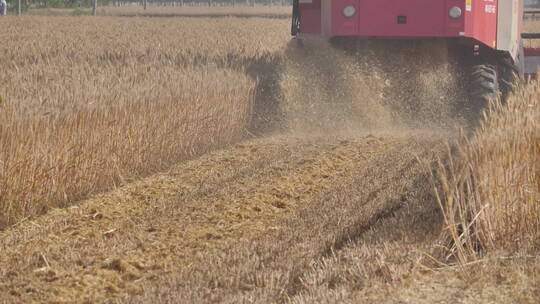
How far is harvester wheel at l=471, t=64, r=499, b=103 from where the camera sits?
1184 centimetres

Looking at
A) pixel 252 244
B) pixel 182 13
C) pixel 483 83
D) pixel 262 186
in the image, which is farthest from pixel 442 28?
pixel 182 13

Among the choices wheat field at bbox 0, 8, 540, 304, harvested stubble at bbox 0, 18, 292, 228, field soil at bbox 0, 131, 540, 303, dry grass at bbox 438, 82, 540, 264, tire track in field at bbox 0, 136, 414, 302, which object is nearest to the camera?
field soil at bbox 0, 131, 540, 303

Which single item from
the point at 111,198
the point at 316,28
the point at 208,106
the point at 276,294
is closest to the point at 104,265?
the point at 276,294

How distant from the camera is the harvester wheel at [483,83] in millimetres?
11836

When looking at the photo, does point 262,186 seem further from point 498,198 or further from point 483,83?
point 483,83

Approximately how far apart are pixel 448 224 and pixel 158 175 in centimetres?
420

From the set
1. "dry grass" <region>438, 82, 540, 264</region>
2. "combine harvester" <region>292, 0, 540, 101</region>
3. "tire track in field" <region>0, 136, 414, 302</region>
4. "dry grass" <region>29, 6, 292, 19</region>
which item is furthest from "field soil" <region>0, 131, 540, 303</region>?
"dry grass" <region>29, 6, 292, 19</region>

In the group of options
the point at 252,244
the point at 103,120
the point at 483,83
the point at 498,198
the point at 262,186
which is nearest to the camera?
the point at 498,198

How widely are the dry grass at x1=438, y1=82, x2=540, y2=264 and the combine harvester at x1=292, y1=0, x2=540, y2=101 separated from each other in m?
5.86

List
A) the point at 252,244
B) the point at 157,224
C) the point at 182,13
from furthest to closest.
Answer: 1. the point at 182,13
2. the point at 157,224
3. the point at 252,244

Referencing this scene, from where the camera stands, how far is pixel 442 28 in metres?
11.9

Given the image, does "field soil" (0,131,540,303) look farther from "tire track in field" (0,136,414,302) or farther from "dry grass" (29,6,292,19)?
"dry grass" (29,6,292,19)

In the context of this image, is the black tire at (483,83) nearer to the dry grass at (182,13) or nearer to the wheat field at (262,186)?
the wheat field at (262,186)

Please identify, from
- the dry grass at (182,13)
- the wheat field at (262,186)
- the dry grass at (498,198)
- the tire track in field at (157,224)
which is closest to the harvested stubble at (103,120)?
the wheat field at (262,186)
